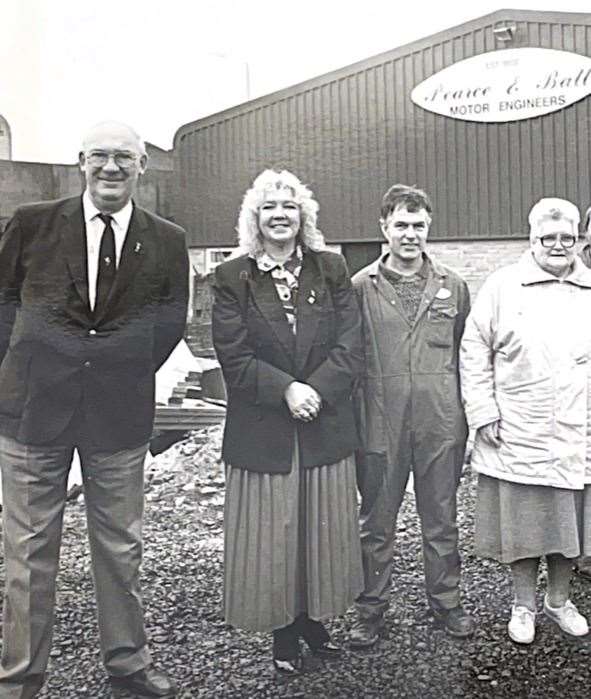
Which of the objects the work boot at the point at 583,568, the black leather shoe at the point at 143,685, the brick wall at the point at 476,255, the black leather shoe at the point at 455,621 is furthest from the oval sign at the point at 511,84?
the black leather shoe at the point at 143,685

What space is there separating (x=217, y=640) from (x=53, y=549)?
51 cm

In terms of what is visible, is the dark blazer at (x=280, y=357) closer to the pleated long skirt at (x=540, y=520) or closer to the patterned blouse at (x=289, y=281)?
the patterned blouse at (x=289, y=281)

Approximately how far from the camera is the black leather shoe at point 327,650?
7.72 ft

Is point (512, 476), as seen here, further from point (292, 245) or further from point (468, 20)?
point (468, 20)

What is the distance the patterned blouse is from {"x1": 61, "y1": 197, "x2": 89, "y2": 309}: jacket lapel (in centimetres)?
46

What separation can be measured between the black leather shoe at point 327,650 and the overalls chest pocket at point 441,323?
843mm

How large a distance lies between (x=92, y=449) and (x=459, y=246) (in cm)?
111

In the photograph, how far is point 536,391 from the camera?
7.95 feet

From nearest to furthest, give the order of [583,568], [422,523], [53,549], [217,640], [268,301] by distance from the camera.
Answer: [53,549]
[268,301]
[217,640]
[422,523]
[583,568]

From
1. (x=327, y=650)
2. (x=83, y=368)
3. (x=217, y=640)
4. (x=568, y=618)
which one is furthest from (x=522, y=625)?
(x=83, y=368)

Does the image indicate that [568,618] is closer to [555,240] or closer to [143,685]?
[555,240]

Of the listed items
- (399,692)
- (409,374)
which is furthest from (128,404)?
(399,692)

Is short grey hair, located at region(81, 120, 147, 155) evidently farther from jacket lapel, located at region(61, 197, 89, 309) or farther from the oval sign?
the oval sign

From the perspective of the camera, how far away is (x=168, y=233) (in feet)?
6.93
